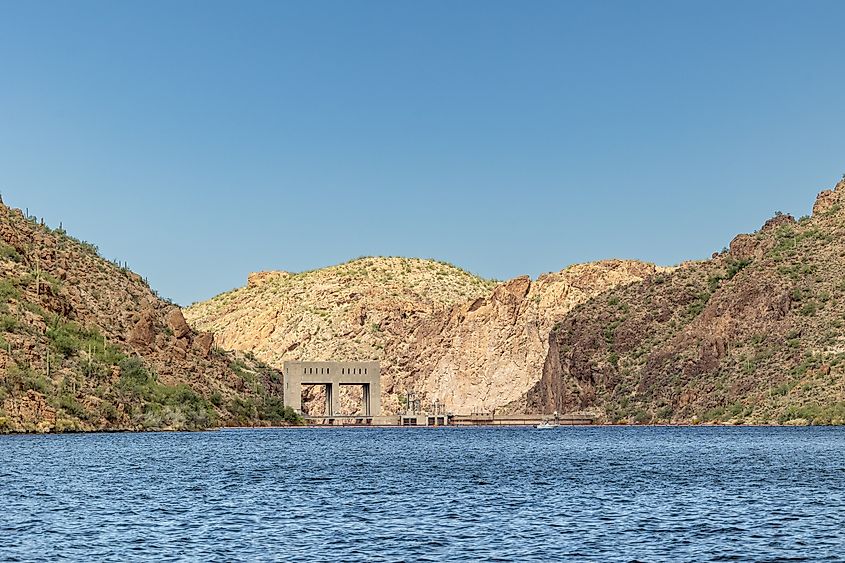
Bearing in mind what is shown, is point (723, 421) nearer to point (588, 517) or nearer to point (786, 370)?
point (786, 370)

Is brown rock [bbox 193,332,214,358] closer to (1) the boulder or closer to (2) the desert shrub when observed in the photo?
(1) the boulder

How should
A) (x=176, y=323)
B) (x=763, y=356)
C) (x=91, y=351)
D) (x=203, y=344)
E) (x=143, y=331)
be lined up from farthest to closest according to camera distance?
1. (x=763, y=356)
2. (x=203, y=344)
3. (x=176, y=323)
4. (x=143, y=331)
5. (x=91, y=351)

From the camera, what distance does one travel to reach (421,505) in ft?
198

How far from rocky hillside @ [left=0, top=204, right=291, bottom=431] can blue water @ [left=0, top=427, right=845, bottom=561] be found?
72.4 feet

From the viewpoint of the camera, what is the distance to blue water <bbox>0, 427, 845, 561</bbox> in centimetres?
4516

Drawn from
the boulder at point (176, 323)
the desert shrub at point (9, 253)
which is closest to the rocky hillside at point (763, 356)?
the boulder at point (176, 323)

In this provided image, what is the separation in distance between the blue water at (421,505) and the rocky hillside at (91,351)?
22079 millimetres

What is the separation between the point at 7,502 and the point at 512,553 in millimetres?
26674

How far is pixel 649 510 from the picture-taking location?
57.2 metres

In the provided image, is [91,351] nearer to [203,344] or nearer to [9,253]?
[9,253]

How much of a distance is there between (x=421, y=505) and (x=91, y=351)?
8939 cm

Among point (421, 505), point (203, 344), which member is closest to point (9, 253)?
point (203, 344)

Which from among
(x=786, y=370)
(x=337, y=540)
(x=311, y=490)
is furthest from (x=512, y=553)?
(x=786, y=370)

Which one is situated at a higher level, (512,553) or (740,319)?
(740,319)
